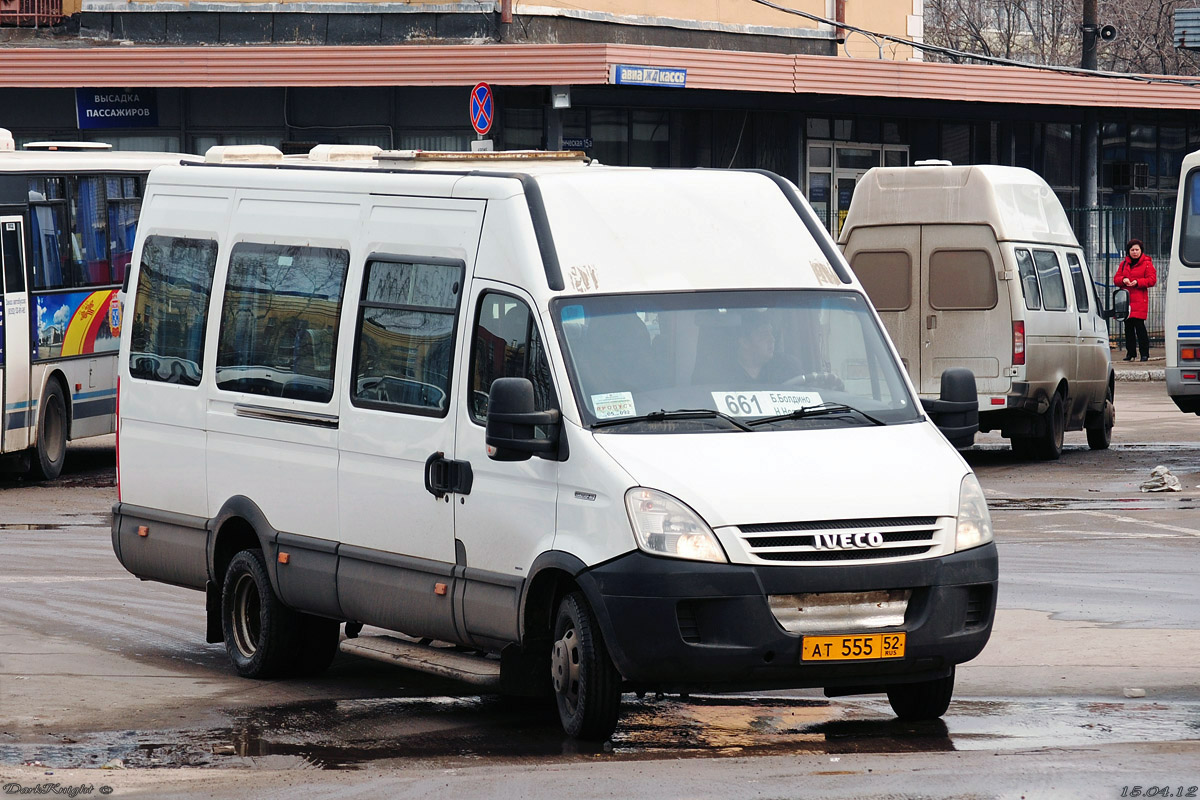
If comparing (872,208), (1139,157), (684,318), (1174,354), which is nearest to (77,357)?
(872,208)

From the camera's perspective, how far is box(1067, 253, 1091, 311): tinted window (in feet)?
66.6

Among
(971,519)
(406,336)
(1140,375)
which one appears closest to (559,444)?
(406,336)

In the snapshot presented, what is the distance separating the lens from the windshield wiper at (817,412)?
26.7 feet

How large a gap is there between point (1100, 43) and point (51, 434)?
47.3 meters

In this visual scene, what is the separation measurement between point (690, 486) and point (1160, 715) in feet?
7.64

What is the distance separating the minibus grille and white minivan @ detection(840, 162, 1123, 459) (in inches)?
449

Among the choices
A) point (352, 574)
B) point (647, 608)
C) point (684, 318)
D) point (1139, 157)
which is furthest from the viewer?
point (1139, 157)

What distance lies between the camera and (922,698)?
8.38m

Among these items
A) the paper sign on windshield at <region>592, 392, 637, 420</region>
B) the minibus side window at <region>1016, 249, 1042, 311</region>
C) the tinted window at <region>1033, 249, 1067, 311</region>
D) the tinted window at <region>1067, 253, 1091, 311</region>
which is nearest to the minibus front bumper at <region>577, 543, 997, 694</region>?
the paper sign on windshield at <region>592, 392, 637, 420</region>

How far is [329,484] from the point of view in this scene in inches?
367

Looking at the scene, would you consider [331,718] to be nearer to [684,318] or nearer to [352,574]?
[352,574]

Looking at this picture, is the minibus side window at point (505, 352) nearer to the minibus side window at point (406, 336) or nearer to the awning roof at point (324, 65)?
the minibus side window at point (406, 336)

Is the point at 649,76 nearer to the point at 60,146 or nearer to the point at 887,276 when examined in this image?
the point at 60,146

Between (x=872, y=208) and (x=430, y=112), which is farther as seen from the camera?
(x=430, y=112)
